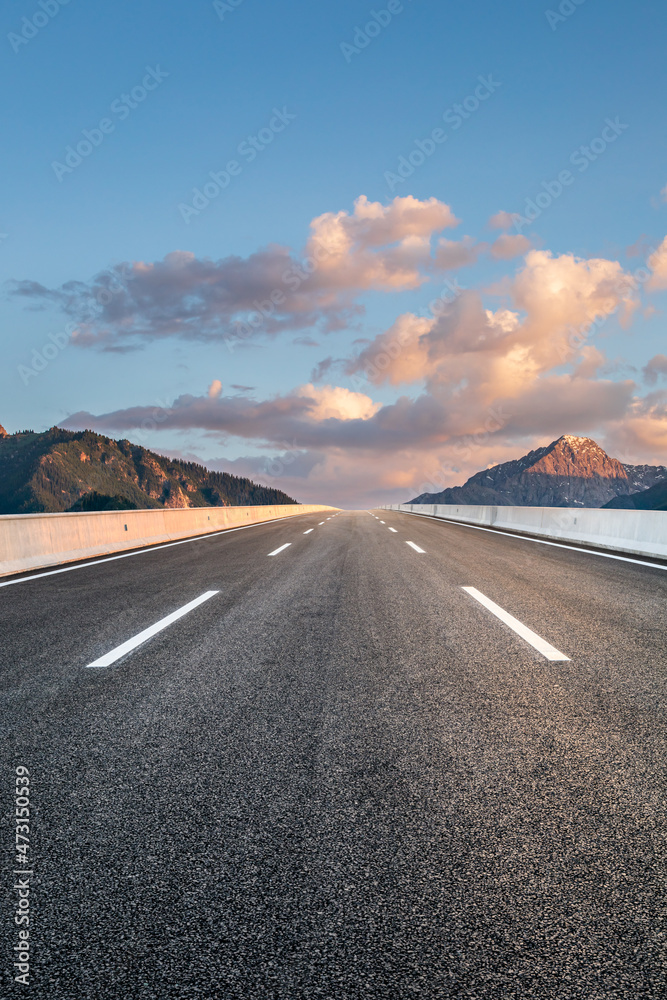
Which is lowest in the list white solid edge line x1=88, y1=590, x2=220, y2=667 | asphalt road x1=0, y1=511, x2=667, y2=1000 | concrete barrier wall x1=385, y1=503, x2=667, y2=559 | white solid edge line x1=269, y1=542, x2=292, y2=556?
asphalt road x1=0, y1=511, x2=667, y2=1000

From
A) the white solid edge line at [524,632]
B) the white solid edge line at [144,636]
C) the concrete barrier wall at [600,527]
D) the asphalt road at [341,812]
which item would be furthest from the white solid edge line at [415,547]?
the asphalt road at [341,812]

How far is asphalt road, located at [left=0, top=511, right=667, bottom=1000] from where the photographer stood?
5.60 feet

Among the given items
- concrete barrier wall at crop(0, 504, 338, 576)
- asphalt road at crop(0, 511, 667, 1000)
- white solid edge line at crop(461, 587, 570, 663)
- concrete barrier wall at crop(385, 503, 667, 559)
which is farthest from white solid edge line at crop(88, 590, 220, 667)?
concrete barrier wall at crop(385, 503, 667, 559)

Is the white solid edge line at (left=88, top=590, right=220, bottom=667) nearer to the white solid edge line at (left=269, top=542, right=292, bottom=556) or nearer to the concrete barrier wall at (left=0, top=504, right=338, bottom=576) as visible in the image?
the concrete barrier wall at (left=0, top=504, right=338, bottom=576)

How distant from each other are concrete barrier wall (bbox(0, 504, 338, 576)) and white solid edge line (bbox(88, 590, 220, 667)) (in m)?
4.95

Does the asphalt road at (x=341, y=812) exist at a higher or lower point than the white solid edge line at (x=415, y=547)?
lower

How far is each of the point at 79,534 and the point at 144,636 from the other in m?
8.37

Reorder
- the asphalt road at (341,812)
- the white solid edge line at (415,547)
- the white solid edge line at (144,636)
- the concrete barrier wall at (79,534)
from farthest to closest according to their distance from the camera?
the white solid edge line at (415,547) < the concrete barrier wall at (79,534) < the white solid edge line at (144,636) < the asphalt road at (341,812)

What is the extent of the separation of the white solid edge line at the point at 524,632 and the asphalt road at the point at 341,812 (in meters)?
0.08

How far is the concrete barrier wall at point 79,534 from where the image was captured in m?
10.7

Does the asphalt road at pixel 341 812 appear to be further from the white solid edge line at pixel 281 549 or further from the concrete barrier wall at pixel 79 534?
the white solid edge line at pixel 281 549


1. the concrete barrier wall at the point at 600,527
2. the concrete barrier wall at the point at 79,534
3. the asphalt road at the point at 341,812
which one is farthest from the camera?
the concrete barrier wall at the point at 600,527

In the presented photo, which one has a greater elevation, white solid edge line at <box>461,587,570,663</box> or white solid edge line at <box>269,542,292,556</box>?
white solid edge line at <box>269,542,292,556</box>

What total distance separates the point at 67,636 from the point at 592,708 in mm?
4502
